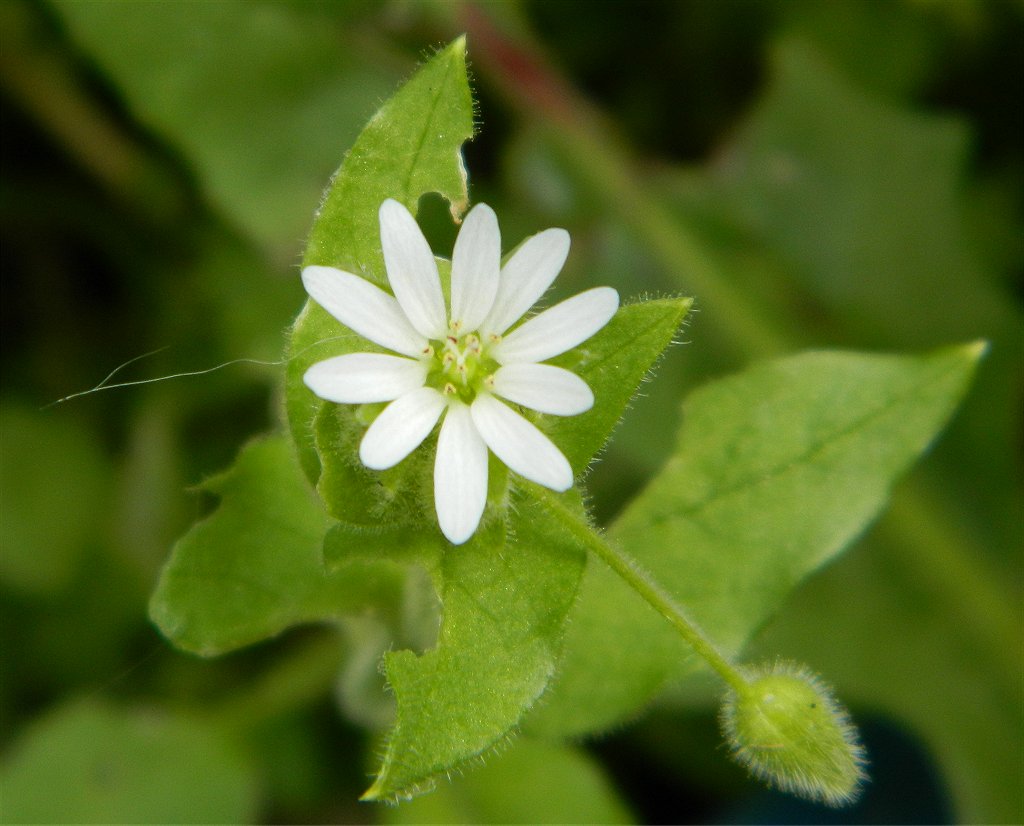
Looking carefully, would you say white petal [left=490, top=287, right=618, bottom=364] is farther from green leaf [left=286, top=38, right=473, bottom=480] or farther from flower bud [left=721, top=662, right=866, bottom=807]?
flower bud [left=721, top=662, right=866, bottom=807]

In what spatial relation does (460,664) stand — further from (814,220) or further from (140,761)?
(814,220)

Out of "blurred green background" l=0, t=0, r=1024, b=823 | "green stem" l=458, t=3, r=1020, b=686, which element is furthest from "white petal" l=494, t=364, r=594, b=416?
"green stem" l=458, t=3, r=1020, b=686

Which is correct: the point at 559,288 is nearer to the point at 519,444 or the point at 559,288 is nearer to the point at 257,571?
the point at 257,571

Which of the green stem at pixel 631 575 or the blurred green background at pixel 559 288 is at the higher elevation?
the green stem at pixel 631 575

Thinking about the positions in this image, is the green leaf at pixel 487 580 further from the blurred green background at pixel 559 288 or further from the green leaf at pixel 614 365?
the blurred green background at pixel 559 288

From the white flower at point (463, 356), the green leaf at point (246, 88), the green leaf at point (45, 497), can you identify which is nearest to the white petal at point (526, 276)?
the white flower at point (463, 356)

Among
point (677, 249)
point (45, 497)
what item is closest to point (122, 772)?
point (45, 497)
